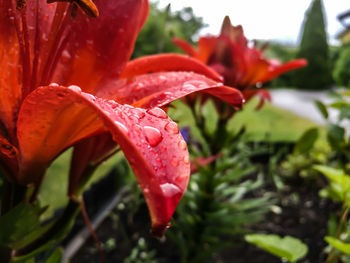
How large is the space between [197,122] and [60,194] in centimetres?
117

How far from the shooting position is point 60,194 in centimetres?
209

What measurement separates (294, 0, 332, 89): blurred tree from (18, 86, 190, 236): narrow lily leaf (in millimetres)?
10217

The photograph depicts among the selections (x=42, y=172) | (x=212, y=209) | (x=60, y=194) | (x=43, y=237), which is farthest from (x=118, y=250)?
(x=42, y=172)

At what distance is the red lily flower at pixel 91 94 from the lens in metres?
0.28

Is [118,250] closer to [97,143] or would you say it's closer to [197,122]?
[197,122]

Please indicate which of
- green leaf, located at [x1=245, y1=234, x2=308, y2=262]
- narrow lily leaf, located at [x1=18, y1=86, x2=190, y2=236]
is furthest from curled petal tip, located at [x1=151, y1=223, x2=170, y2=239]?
green leaf, located at [x1=245, y1=234, x2=308, y2=262]

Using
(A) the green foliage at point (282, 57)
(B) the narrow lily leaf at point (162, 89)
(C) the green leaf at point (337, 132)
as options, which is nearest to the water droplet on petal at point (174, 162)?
(B) the narrow lily leaf at point (162, 89)

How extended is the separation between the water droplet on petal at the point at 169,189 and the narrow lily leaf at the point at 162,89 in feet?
0.48

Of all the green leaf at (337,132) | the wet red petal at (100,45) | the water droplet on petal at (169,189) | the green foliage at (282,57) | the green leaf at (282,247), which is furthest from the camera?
the green foliage at (282,57)

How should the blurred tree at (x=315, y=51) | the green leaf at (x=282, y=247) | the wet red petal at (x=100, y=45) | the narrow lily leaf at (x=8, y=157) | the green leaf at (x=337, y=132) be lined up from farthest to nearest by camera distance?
the blurred tree at (x=315, y=51), the green leaf at (x=337, y=132), the green leaf at (x=282, y=247), the wet red petal at (x=100, y=45), the narrow lily leaf at (x=8, y=157)

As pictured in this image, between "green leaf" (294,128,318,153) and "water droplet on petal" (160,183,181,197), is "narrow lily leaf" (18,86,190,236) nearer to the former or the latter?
"water droplet on petal" (160,183,181,197)

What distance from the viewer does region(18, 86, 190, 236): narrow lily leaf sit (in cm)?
26

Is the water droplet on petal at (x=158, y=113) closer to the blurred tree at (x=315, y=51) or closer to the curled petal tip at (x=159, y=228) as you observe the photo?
the curled petal tip at (x=159, y=228)

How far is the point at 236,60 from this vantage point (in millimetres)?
1114
